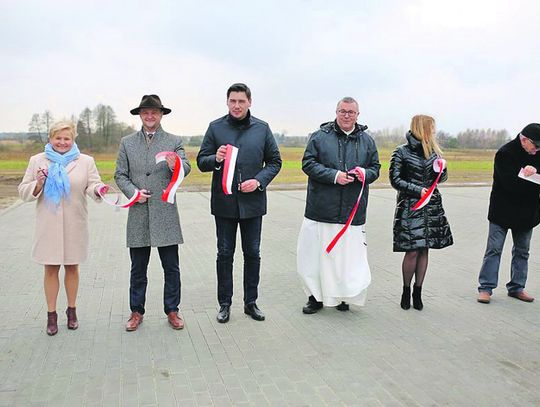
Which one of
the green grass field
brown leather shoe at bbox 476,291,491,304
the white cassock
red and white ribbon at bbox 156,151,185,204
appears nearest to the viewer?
red and white ribbon at bbox 156,151,185,204

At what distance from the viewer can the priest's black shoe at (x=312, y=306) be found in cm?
499

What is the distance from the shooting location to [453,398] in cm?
330

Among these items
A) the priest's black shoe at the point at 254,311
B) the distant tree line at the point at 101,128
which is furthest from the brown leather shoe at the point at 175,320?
the distant tree line at the point at 101,128

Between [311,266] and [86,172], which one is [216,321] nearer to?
[311,266]

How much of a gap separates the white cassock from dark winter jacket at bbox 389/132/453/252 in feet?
1.48

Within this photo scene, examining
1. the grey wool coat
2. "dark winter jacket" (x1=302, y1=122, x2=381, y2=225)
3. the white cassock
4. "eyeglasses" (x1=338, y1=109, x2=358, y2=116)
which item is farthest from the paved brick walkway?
"eyeglasses" (x1=338, y1=109, x2=358, y2=116)

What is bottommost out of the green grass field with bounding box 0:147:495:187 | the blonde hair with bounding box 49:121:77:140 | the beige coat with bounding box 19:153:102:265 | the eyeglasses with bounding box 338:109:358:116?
the green grass field with bounding box 0:147:495:187

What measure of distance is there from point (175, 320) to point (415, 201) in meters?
2.56

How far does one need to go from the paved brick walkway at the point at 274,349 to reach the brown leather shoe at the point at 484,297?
10 centimetres

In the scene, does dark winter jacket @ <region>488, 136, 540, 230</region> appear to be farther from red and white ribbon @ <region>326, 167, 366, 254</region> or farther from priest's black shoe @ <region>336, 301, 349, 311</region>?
priest's black shoe @ <region>336, 301, 349, 311</region>

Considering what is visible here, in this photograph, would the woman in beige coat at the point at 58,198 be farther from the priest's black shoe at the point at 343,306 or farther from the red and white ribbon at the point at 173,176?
the priest's black shoe at the point at 343,306

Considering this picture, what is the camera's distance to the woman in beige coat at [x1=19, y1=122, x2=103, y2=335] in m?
4.23

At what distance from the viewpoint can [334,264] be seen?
16.2 feet

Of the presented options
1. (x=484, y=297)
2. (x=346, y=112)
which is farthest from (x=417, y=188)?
(x=484, y=297)
